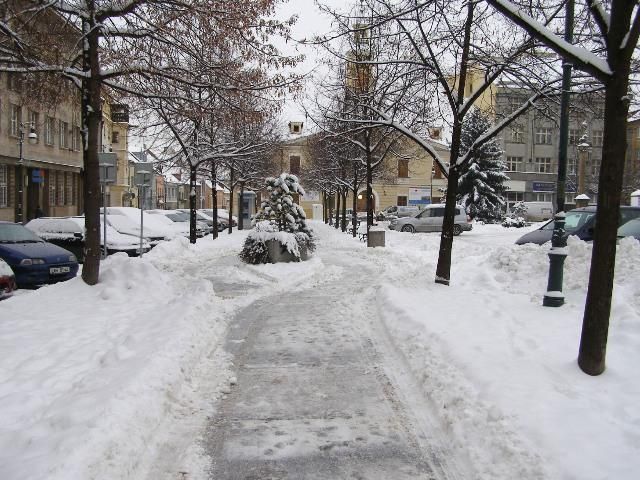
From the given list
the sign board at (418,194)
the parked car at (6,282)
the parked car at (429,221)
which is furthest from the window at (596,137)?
the parked car at (6,282)

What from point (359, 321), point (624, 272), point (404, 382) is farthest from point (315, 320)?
point (624, 272)

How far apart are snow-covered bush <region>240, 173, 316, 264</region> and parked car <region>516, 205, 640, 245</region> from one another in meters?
6.33

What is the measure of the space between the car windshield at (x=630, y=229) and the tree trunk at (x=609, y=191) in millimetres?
7670

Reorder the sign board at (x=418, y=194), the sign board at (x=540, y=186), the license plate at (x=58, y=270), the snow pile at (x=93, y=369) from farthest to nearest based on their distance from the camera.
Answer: the sign board at (x=418, y=194) → the sign board at (x=540, y=186) → the license plate at (x=58, y=270) → the snow pile at (x=93, y=369)

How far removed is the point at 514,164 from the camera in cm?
6631

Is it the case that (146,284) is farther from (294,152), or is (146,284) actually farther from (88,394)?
(294,152)

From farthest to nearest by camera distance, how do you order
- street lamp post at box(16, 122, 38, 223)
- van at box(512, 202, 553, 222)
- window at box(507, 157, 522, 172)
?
window at box(507, 157, 522, 172)
van at box(512, 202, 553, 222)
street lamp post at box(16, 122, 38, 223)

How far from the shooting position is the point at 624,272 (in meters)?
9.18

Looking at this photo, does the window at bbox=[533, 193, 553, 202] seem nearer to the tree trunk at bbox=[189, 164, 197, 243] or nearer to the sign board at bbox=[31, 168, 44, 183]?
the tree trunk at bbox=[189, 164, 197, 243]

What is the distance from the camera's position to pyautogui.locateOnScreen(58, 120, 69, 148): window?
118ft

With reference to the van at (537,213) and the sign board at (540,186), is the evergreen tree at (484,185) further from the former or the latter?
the sign board at (540,186)

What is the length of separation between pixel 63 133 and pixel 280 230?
25.8 metres

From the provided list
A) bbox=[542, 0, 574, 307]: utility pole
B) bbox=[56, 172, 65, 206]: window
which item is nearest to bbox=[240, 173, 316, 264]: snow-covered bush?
bbox=[542, 0, 574, 307]: utility pole

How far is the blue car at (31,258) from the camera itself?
11.7 meters
